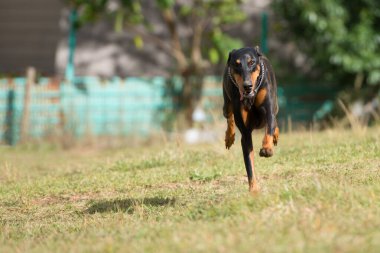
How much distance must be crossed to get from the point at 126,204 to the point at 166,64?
13.2 metres

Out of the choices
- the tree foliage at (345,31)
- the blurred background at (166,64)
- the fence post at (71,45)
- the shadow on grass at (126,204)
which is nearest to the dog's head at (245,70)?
the shadow on grass at (126,204)

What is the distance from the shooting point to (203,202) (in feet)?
23.9

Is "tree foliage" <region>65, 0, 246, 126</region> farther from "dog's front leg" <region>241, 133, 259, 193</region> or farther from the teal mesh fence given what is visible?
"dog's front leg" <region>241, 133, 259, 193</region>

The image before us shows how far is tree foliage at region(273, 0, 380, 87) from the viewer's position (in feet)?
57.3

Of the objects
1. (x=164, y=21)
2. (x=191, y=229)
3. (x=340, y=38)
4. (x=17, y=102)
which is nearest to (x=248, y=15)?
(x=164, y=21)

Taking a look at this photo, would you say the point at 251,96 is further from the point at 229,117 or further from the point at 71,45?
the point at 71,45

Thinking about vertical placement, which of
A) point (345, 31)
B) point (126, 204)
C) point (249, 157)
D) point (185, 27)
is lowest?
point (126, 204)

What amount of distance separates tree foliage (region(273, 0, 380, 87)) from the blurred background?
0.03 m

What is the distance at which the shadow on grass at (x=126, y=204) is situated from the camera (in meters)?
7.84

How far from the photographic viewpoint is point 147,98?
1845cm

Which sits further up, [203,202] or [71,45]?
[71,45]

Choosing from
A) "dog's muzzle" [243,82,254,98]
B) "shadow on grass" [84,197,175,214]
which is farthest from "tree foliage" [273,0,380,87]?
"dog's muzzle" [243,82,254,98]

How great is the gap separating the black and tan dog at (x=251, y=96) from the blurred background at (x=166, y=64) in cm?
654

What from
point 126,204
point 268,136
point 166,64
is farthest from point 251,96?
point 166,64
